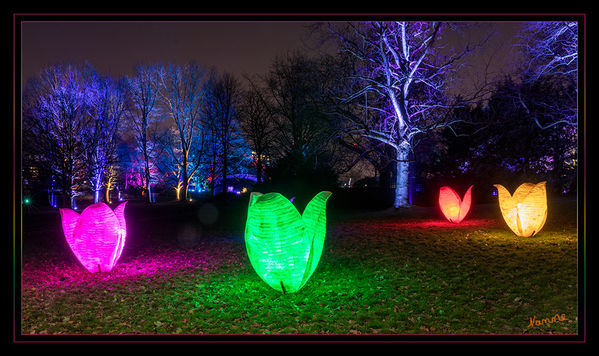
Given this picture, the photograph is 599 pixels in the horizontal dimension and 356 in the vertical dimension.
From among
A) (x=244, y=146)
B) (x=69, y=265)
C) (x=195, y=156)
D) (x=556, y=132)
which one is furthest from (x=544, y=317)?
(x=195, y=156)

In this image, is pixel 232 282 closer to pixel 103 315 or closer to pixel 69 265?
pixel 103 315

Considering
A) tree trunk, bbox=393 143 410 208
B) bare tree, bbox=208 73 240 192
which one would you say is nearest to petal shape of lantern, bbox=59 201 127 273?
tree trunk, bbox=393 143 410 208

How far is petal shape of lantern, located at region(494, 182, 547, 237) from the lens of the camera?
8766mm

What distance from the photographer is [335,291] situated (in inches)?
214

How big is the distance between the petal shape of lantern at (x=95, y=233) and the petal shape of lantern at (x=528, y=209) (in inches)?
356

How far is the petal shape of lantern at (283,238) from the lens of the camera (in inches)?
184

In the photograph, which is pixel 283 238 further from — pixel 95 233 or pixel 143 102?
pixel 143 102

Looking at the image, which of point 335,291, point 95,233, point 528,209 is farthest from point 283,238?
point 528,209

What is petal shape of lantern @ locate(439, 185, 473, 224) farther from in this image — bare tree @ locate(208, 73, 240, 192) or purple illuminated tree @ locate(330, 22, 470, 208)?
bare tree @ locate(208, 73, 240, 192)

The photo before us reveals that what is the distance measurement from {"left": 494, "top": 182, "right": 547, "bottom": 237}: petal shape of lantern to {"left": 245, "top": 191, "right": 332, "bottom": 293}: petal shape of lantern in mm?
6354

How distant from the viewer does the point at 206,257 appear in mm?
8156

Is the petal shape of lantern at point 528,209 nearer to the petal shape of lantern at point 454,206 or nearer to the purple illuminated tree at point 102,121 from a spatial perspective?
the petal shape of lantern at point 454,206

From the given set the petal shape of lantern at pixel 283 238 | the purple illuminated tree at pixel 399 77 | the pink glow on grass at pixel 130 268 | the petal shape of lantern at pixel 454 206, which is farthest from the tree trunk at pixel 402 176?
the petal shape of lantern at pixel 283 238

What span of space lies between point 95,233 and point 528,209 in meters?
9.61
